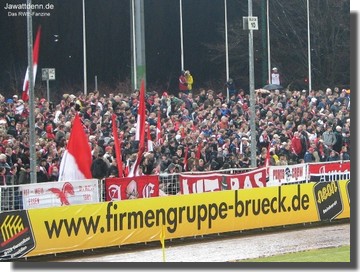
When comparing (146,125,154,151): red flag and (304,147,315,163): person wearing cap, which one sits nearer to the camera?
(146,125,154,151): red flag

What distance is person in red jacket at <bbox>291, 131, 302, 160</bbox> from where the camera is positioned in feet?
74.7

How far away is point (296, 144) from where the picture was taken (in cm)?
2292

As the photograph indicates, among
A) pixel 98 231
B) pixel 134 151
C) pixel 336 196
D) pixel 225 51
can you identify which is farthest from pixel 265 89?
pixel 98 231

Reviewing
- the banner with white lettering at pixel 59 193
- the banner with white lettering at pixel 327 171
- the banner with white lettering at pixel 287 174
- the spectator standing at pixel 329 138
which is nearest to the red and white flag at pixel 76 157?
the banner with white lettering at pixel 59 193

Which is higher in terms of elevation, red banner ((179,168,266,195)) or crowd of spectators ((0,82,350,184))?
crowd of spectators ((0,82,350,184))

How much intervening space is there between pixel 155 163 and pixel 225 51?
4789 millimetres

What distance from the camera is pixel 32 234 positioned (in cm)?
1616

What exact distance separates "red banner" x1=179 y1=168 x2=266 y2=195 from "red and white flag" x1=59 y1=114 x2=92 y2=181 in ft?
7.26

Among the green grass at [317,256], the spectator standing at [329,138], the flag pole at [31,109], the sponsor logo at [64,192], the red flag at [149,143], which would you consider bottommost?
the green grass at [317,256]

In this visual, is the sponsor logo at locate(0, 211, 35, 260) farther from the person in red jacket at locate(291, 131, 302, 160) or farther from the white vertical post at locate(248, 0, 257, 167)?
the person in red jacket at locate(291, 131, 302, 160)

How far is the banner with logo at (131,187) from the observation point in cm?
1806

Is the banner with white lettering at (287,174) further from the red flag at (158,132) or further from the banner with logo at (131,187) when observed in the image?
the banner with logo at (131,187)

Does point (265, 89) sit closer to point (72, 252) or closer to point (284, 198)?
point (284, 198)

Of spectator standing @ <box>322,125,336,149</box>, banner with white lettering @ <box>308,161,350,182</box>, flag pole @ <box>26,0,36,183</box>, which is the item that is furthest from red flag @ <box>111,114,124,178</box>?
spectator standing @ <box>322,125,336,149</box>
